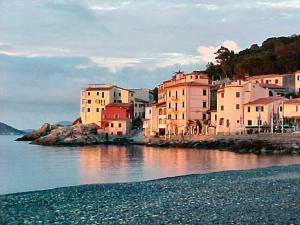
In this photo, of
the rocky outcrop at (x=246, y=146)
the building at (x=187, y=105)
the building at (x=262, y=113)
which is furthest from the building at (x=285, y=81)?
the rocky outcrop at (x=246, y=146)

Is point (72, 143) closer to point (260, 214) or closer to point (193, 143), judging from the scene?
point (193, 143)

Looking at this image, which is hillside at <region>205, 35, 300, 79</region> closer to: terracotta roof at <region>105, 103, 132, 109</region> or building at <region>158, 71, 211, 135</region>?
building at <region>158, 71, 211, 135</region>

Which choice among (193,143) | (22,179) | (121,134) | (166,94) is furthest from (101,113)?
(22,179)

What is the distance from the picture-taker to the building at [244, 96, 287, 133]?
7400cm

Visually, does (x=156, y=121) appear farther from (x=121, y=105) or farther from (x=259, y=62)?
(x=259, y=62)

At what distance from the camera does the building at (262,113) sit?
74000mm

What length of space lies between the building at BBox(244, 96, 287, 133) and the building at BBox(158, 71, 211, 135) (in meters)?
12.2

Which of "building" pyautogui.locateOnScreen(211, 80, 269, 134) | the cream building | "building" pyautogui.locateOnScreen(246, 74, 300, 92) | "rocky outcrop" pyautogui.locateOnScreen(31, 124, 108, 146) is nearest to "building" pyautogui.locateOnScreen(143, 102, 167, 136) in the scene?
"rocky outcrop" pyautogui.locateOnScreen(31, 124, 108, 146)

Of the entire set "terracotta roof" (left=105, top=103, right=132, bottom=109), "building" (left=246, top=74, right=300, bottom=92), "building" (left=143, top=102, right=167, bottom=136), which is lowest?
"building" (left=143, top=102, right=167, bottom=136)

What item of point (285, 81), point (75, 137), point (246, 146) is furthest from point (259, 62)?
point (246, 146)

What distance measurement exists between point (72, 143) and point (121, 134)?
10.2 m

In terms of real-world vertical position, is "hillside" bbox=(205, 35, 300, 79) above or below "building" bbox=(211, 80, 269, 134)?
above

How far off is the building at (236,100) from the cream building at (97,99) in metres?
30.5

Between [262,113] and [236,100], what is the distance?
554 cm
